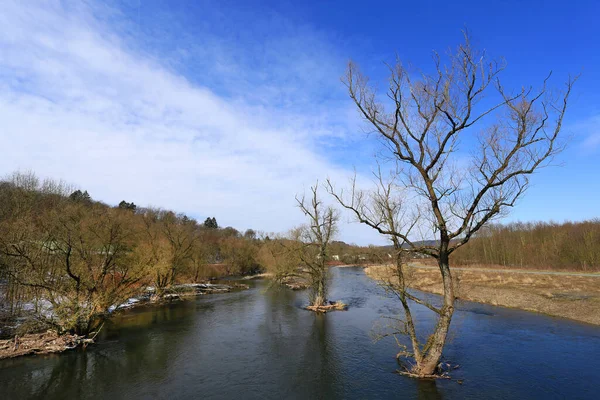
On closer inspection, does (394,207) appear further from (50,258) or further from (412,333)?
(50,258)

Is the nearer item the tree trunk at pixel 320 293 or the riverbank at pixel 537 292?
the riverbank at pixel 537 292

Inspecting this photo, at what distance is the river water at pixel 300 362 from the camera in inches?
499

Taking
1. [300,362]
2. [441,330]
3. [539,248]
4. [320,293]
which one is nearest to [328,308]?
[320,293]

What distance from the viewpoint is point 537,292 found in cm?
3198

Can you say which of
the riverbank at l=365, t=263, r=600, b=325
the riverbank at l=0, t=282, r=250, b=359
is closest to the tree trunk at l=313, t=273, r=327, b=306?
the riverbank at l=365, t=263, r=600, b=325

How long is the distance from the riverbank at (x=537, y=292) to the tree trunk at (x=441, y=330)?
6354mm

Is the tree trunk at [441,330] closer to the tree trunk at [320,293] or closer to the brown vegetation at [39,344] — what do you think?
the tree trunk at [320,293]

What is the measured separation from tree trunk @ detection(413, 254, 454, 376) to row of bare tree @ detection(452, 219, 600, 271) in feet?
107

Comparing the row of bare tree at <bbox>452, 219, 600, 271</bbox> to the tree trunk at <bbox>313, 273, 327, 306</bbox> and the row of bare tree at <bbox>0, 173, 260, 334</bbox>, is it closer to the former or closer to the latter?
the tree trunk at <bbox>313, 273, 327, 306</bbox>

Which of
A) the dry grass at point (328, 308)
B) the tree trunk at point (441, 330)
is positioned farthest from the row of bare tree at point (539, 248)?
the tree trunk at point (441, 330)

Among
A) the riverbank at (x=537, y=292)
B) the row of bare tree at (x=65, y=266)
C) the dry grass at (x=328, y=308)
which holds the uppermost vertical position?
the row of bare tree at (x=65, y=266)

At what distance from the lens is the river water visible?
1268 centimetres

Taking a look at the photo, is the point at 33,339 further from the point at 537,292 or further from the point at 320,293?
the point at 537,292

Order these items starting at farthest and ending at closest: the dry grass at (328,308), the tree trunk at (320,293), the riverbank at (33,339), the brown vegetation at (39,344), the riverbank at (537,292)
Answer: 1. the tree trunk at (320,293)
2. the dry grass at (328,308)
3. the riverbank at (537,292)
4. the riverbank at (33,339)
5. the brown vegetation at (39,344)
